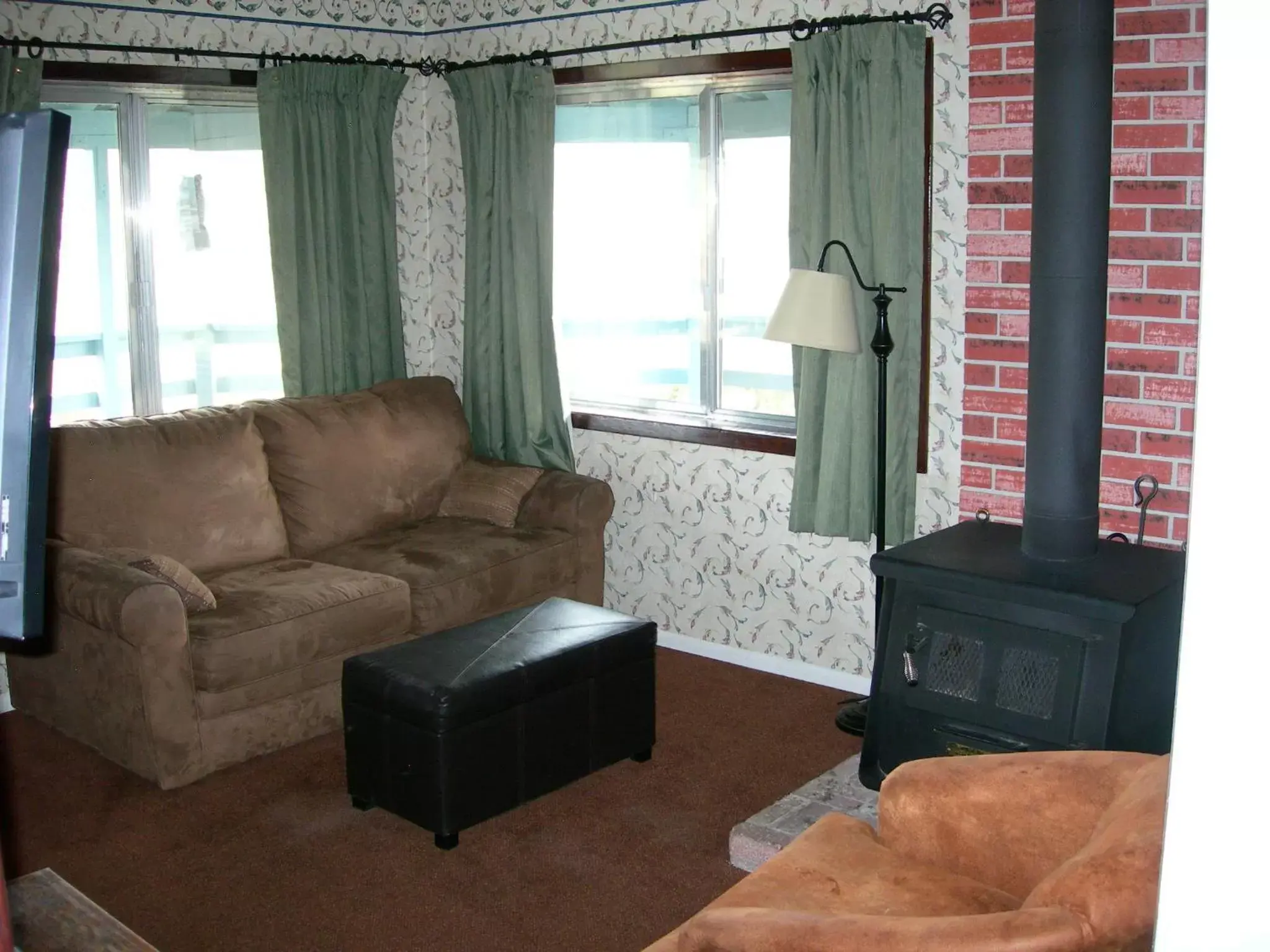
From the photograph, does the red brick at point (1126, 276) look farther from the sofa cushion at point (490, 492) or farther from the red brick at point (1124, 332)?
the sofa cushion at point (490, 492)

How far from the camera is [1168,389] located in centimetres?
321

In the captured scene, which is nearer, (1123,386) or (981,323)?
(1123,386)

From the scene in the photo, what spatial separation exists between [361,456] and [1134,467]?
8.18 ft

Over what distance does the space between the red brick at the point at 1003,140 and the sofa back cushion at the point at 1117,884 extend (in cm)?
204

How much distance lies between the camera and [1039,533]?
3137 millimetres

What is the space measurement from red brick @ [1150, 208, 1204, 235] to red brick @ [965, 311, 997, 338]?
0.44 metres

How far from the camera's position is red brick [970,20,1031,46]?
10.9 ft

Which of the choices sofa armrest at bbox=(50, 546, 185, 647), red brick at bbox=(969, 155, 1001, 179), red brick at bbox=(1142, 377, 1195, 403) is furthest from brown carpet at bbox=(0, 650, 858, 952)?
red brick at bbox=(969, 155, 1001, 179)

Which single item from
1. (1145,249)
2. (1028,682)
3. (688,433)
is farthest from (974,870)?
(688,433)

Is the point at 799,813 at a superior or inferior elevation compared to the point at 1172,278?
inferior

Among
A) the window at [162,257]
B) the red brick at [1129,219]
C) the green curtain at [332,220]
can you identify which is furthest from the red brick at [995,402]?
the window at [162,257]

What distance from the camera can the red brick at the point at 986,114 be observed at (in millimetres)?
3424

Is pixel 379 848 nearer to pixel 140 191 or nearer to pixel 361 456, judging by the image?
pixel 361 456

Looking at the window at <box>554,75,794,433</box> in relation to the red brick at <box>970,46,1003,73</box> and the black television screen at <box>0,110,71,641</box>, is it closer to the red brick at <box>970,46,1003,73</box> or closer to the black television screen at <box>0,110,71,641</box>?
the red brick at <box>970,46,1003,73</box>
